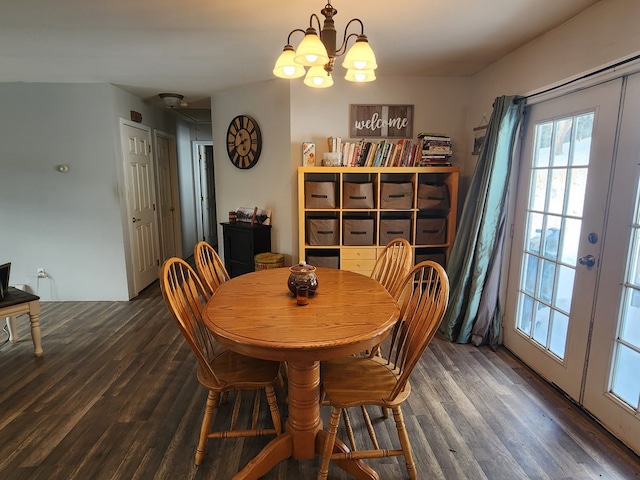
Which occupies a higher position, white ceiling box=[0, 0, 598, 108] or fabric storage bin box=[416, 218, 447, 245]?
white ceiling box=[0, 0, 598, 108]

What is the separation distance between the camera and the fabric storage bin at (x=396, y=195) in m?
3.18

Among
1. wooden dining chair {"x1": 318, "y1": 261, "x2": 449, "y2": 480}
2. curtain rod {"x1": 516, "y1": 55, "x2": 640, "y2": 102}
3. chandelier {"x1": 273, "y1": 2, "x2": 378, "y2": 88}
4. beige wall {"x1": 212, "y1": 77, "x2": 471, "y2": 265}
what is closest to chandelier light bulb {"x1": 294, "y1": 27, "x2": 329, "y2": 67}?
chandelier {"x1": 273, "y1": 2, "x2": 378, "y2": 88}

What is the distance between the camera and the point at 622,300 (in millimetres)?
1870

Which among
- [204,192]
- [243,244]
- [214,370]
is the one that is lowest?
[214,370]

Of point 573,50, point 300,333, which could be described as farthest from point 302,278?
point 573,50

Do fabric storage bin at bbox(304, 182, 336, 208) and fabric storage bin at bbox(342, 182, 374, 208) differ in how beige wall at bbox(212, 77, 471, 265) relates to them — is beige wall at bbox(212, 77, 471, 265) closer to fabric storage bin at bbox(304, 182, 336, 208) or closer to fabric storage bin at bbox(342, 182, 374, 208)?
fabric storage bin at bbox(304, 182, 336, 208)

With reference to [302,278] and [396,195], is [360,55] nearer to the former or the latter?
[302,278]

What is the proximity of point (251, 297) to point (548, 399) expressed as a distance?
6.22 feet

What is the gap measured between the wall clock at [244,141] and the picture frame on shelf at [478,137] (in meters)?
2.08

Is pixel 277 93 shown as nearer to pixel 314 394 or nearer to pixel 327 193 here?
pixel 327 193

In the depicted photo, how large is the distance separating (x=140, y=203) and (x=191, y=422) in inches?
118

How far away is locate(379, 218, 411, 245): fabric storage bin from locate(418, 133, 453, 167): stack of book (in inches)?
21.9

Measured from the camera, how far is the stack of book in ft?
10.6

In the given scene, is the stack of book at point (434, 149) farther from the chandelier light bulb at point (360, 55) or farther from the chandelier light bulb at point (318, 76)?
the chandelier light bulb at point (360, 55)
